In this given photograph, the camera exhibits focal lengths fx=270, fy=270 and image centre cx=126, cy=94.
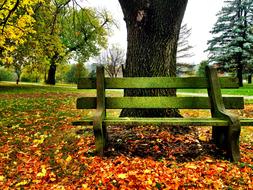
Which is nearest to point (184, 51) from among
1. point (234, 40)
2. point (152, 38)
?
point (234, 40)

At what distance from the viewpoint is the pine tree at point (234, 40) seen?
28156 millimetres

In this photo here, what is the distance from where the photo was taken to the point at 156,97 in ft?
13.2

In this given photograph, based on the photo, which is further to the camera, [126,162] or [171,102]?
[171,102]

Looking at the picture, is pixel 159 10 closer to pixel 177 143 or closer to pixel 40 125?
pixel 177 143

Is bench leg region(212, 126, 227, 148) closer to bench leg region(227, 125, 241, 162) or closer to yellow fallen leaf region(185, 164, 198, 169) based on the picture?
bench leg region(227, 125, 241, 162)

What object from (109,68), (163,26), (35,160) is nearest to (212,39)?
(109,68)

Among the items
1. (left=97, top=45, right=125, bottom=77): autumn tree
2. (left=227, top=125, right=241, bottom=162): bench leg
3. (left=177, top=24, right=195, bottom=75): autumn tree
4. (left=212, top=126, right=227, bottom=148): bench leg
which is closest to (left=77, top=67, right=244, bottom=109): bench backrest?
(left=212, top=126, right=227, bottom=148): bench leg

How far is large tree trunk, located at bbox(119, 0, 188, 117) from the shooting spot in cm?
491

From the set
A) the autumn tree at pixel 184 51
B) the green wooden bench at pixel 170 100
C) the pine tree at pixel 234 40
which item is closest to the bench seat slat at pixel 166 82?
the green wooden bench at pixel 170 100

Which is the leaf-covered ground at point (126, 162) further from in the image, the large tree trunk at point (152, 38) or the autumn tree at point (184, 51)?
the autumn tree at point (184, 51)

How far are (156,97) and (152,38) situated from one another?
144cm

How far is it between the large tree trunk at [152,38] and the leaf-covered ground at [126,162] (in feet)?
2.38

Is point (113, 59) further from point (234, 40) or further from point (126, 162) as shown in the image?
point (126, 162)

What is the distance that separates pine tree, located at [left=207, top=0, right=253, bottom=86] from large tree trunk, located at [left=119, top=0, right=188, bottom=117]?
24.9m
